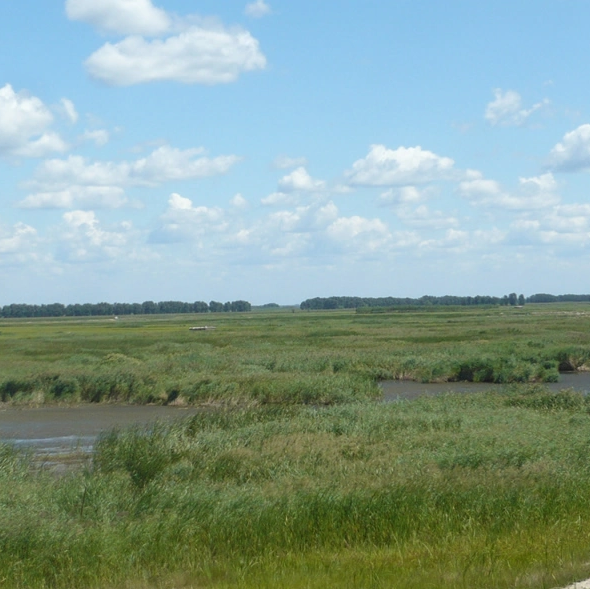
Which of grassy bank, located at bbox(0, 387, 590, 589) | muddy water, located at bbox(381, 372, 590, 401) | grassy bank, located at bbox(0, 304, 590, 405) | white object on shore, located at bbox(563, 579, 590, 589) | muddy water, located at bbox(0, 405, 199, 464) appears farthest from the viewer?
muddy water, located at bbox(381, 372, 590, 401)

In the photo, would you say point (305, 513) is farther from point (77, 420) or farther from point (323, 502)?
point (77, 420)

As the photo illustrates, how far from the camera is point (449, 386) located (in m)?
34.0

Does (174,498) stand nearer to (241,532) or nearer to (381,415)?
(241,532)

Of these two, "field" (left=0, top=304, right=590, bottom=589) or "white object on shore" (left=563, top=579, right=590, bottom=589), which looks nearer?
"white object on shore" (left=563, top=579, right=590, bottom=589)

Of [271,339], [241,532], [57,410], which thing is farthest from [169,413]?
[271,339]

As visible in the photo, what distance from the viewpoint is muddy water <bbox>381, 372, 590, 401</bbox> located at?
31516 mm

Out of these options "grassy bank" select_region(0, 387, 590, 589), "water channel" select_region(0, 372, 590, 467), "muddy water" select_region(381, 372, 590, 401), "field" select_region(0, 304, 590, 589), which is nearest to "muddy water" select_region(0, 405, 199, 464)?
"water channel" select_region(0, 372, 590, 467)

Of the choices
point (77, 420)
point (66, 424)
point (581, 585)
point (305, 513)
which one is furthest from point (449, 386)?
point (581, 585)

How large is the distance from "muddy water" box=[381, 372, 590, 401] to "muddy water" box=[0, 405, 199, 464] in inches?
344

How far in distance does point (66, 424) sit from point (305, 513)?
1718cm

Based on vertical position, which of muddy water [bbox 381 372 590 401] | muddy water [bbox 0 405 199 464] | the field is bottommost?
muddy water [bbox 0 405 199 464]

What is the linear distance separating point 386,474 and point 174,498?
11.1 ft

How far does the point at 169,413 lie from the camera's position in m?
27.5

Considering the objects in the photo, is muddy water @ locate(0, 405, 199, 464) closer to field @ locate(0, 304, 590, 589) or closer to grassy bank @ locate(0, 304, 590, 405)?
grassy bank @ locate(0, 304, 590, 405)
